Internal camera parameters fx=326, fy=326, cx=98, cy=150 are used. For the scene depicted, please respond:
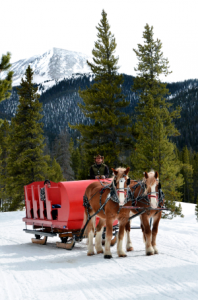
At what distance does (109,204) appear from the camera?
792 cm

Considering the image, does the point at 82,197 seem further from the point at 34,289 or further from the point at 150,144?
the point at 150,144

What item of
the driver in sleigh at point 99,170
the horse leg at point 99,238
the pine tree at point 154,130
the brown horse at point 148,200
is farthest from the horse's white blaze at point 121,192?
the pine tree at point 154,130

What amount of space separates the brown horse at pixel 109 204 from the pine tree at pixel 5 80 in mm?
5914

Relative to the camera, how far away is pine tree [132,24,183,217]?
2078cm

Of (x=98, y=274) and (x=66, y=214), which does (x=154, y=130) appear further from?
(x=98, y=274)

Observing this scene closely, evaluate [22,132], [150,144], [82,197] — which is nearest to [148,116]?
[150,144]

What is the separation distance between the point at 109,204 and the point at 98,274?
6.48 feet

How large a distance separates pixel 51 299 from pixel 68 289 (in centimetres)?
52

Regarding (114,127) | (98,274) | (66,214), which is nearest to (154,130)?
(114,127)

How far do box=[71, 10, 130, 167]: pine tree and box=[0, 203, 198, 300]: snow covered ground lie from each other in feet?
43.7

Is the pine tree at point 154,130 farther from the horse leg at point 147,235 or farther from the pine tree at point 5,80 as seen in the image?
the horse leg at point 147,235

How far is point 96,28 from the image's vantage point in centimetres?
2502

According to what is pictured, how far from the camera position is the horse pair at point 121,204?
7482 millimetres

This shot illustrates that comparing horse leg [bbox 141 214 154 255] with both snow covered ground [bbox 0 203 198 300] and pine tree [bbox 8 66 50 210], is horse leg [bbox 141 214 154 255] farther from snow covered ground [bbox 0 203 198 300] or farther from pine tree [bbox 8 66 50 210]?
pine tree [bbox 8 66 50 210]
